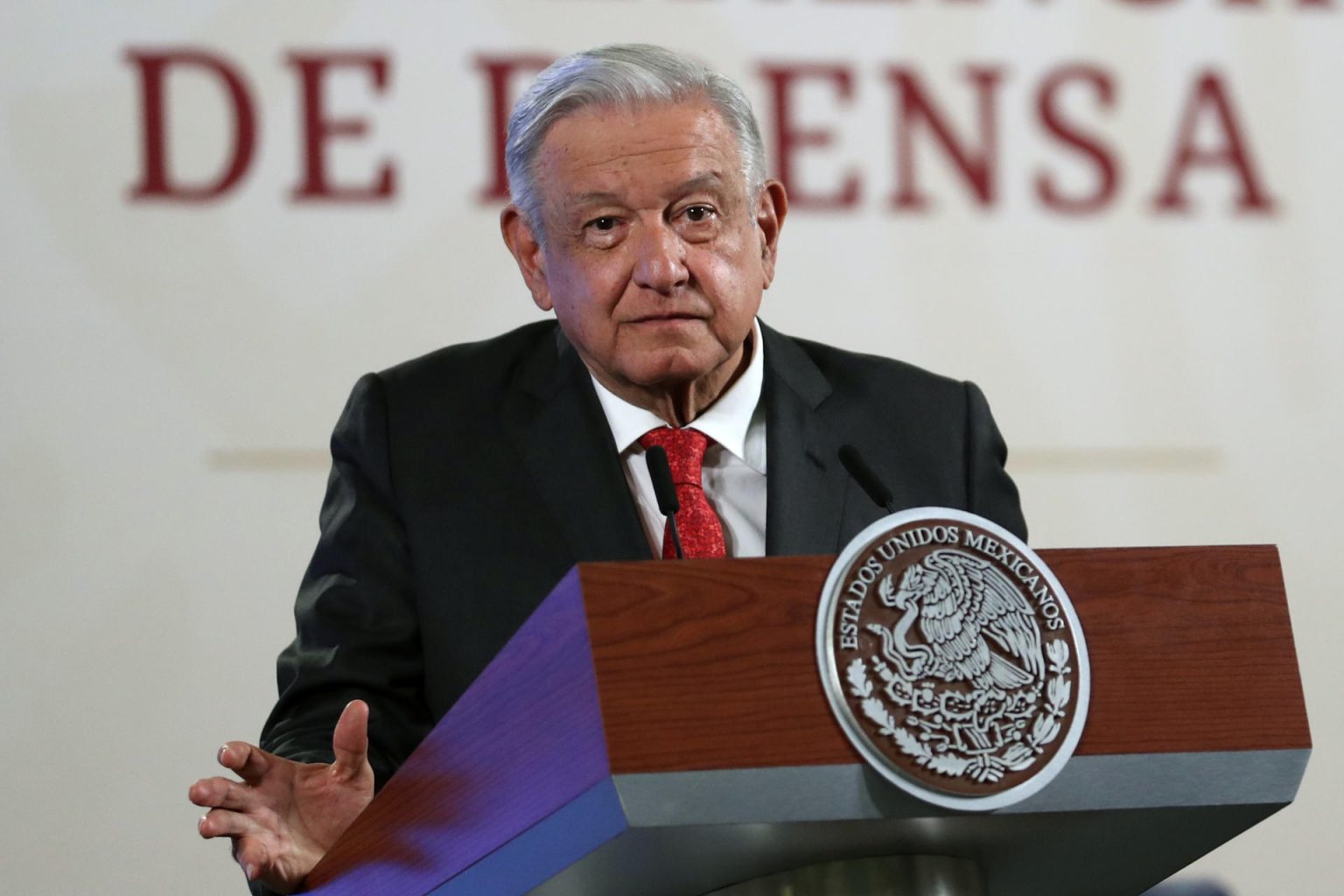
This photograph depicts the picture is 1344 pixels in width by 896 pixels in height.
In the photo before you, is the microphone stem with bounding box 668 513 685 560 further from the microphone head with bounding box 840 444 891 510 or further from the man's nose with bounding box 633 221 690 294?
the man's nose with bounding box 633 221 690 294

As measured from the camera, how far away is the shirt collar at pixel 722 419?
6.72ft

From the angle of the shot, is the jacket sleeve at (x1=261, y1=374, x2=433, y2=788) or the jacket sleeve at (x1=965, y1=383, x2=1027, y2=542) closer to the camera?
the jacket sleeve at (x1=261, y1=374, x2=433, y2=788)

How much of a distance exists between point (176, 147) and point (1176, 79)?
1663 millimetres

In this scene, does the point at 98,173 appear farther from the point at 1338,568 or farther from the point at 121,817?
the point at 1338,568

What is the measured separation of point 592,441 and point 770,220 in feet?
1.14

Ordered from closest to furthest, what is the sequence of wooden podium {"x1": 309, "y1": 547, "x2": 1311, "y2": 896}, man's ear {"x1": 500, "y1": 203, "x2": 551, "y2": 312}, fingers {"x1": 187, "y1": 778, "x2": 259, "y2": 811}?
wooden podium {"x1": 309, "y1": 547, "x2": 1311, "y2": 896} < fingers {"x1": 187, "y1": 778, "x2": 259, "y2": 811} < man's ear {"x1": 500, "y1": 203, "x2": 551, "y2": 312}

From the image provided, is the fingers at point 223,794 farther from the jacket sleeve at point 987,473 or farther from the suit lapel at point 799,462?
the jacket sleeve at point 987,473

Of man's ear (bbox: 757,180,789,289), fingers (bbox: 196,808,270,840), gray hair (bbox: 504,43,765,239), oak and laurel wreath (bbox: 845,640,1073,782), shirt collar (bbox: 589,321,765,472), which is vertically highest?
gray hair (bbox: 504,43,765,239)

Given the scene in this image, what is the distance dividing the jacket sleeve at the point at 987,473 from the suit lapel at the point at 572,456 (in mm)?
410

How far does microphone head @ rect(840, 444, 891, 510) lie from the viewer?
58.7 inches

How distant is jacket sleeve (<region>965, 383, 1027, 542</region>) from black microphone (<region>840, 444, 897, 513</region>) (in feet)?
1.79

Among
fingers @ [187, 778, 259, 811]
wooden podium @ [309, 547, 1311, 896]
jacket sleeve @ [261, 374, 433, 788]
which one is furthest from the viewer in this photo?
jacket sleeve @ [261, 374, 433, 788]

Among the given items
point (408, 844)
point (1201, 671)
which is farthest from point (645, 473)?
point (1201, 671)

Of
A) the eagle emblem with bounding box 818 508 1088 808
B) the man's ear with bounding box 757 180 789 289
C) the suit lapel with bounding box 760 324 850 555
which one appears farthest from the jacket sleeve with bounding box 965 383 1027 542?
the eagle emblem with bounding box 818 508 1088 808
